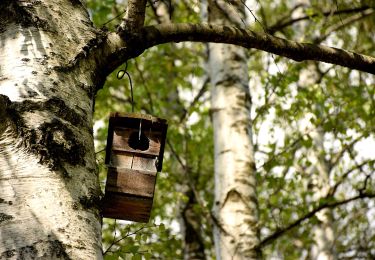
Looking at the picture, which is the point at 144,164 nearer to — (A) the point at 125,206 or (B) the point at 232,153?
(A) the point at 125,206

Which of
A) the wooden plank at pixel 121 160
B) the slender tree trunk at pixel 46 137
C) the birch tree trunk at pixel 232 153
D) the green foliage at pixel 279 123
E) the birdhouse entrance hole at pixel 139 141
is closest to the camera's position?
the slender tree trunk at pixel 46 137

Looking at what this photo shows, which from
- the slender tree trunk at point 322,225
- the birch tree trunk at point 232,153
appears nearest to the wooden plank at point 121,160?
the birch tree trunk at point 232,153

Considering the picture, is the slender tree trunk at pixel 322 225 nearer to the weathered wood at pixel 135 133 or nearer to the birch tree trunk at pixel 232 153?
the birch tree trunk at pixel 232 153

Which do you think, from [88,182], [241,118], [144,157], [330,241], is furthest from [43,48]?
[330,241]

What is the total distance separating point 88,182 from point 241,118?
2562 mm

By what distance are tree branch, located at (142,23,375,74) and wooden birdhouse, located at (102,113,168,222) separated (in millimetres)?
401

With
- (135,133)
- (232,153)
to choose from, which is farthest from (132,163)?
(232,153)

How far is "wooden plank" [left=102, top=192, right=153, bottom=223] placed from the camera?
2205 millimetres

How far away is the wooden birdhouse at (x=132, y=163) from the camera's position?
2.22 metres

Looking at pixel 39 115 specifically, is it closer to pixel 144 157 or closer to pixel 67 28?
pixel 67 28

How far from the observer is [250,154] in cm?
405

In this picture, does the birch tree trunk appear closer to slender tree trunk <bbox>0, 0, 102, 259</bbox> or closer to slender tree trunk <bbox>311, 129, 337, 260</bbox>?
slender tree trunk <bbox>0, 0, 102, 259</bbox>

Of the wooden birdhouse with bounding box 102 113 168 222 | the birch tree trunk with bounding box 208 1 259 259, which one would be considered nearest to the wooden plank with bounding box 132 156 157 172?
the wooden birdhouse with bounding box 102 113 168 222

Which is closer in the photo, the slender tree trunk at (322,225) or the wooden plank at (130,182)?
the wooden plank at (130,182)
